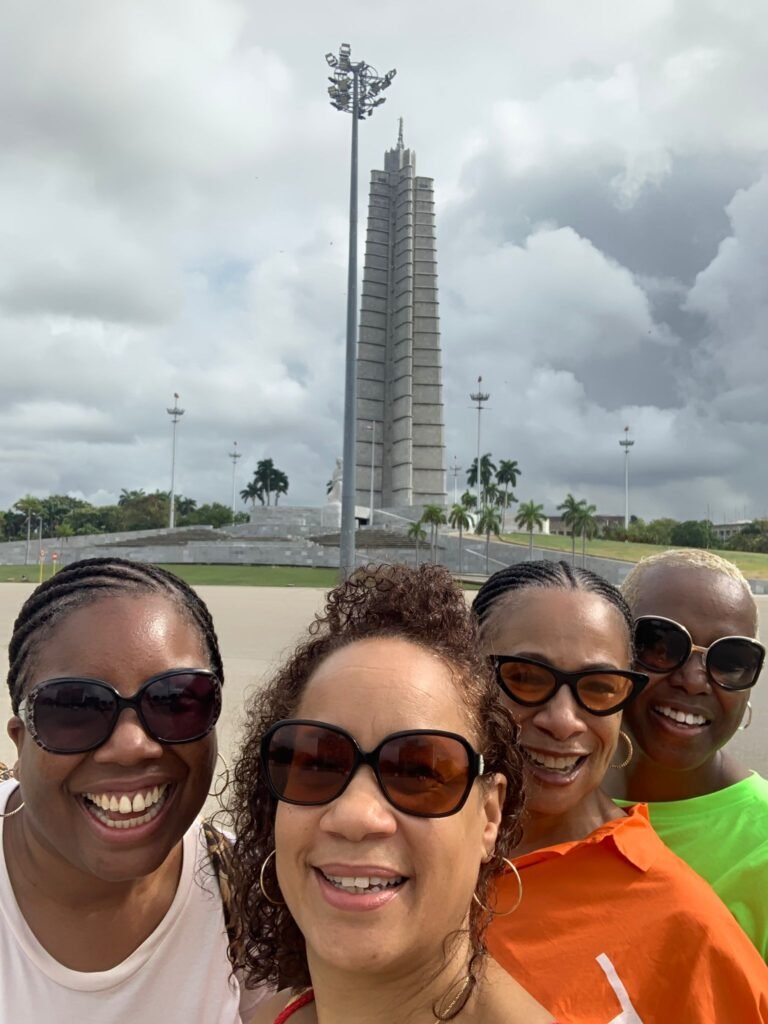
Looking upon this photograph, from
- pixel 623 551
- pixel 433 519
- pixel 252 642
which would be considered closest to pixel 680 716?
pixel 252 642

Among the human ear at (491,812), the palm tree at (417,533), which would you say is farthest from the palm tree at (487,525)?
the human ear at (491,812)

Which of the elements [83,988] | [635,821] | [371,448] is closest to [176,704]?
[83,988]

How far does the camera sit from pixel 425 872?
1335 mm

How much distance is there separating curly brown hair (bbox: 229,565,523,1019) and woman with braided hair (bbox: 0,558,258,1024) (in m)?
0.21

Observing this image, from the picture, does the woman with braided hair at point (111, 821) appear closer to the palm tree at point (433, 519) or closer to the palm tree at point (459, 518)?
the palm tree at point (433, 519)

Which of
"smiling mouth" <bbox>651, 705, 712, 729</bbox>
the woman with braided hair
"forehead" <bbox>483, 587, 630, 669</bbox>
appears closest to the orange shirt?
"forehead" <bbox>483, 587, 630, 669</bbox>

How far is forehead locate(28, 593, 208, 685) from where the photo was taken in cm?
189

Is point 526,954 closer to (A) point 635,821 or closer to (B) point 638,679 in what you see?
(A) point 635,821

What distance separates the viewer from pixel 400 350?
69188 millimetres

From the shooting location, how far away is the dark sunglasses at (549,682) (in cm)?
189

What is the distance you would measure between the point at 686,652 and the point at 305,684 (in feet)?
4.19

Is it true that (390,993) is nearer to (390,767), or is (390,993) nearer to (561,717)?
(390,767)

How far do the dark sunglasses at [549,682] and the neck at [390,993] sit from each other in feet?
2.12

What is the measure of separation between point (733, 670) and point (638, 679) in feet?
1.93
